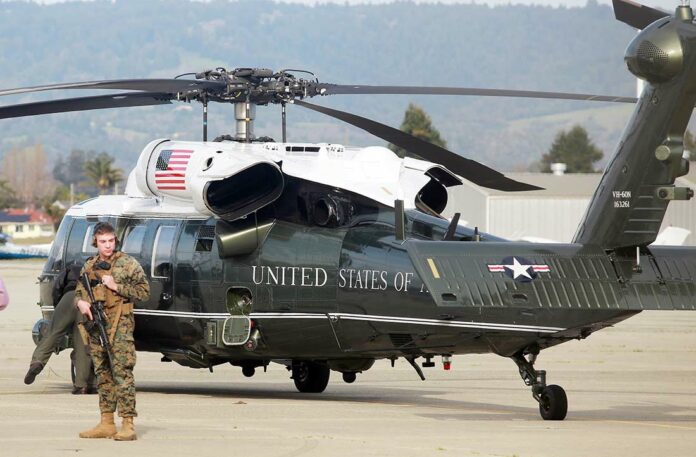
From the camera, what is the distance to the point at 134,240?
17.9 m

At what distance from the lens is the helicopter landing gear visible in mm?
14203

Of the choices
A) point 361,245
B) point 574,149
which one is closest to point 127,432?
point 361,245

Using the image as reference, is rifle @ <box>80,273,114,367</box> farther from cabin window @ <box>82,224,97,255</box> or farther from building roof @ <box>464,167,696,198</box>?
building roof @ <box>464,167,696,198</box>

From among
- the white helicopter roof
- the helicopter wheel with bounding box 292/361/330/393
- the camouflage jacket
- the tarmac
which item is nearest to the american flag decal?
the white helicopter roof

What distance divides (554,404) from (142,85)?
5.67m

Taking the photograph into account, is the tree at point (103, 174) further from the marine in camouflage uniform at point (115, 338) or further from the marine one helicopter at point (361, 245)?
the marine in camouflage uniform at point (115, 338)

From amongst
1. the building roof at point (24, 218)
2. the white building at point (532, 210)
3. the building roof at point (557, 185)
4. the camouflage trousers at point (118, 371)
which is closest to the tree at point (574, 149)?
the building roof at point (24, 218)

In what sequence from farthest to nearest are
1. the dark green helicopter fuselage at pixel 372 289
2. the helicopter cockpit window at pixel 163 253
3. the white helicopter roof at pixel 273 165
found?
the helicopter cockpit window at pixel 163 253 → the white helicopter roof at pixel 273 165 → the dark green helicopter fuselage at pixel 372 289

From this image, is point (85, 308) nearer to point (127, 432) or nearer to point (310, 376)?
point (127, 432)

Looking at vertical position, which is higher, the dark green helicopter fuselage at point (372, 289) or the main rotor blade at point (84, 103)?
the main rotor blade at point (84, 103)

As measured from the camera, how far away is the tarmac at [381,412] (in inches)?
481

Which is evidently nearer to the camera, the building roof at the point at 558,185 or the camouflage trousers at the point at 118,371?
the camouflage trousers at the point at 118,371

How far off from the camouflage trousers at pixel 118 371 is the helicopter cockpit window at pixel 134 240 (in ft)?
16.5

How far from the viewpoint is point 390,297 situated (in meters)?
15.4
